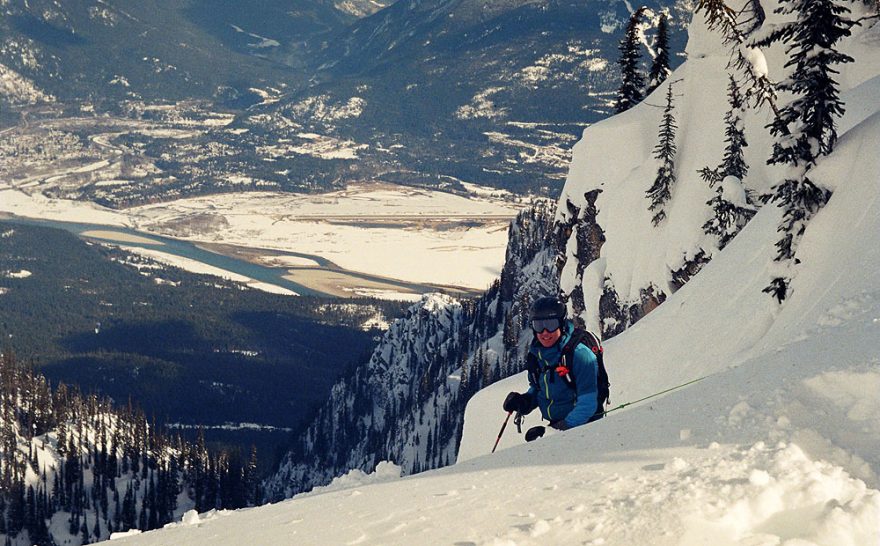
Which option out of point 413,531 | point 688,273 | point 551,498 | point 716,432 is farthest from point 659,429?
point 688,273

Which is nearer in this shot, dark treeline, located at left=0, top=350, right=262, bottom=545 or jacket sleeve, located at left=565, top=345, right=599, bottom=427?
jacket sleeve, located at left=565, top=345, right=599, bottom=427

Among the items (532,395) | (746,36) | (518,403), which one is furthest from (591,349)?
(746,36)

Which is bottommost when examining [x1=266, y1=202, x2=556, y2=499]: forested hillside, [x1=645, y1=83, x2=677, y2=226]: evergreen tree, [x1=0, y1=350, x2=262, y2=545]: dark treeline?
[x1=0, y1=350, x2=262, y2=545]: dark treeline

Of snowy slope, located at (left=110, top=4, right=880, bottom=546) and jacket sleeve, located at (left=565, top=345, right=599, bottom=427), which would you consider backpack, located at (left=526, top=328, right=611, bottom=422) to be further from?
snowy slope, located at (left=110, top=4, right=880, bottom=546)

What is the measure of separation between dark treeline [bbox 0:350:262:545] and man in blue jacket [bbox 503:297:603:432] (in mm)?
118919

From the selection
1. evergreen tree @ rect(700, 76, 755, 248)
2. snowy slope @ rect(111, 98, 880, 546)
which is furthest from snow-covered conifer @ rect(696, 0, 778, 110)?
evergreen tree @ rect(700, 76, 755, 248)

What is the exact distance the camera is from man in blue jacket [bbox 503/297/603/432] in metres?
15.3

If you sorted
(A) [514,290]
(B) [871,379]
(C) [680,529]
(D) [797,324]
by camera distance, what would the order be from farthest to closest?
(A) [514,290] → (D) [797,324] → (B) [871,379] → (C) [680,529]

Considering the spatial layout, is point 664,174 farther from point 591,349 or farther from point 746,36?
point 591,349

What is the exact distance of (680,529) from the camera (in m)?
8.59

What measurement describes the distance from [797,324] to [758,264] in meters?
11.6

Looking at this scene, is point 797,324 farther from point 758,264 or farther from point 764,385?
point 758,264

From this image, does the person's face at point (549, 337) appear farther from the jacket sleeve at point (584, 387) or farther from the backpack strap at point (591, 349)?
the jacket sleeve at point (584, 387)

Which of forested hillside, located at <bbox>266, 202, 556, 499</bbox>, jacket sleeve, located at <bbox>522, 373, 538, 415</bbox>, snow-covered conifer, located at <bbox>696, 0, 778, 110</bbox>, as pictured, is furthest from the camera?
forested hillside, located at <bbox>266, 202, 556, 499</bbox>
